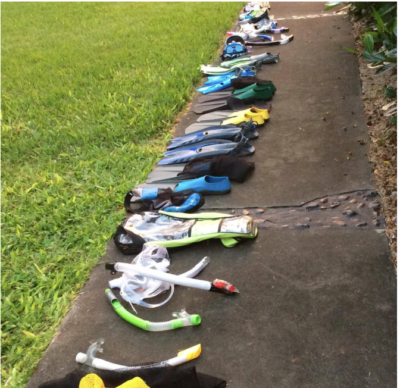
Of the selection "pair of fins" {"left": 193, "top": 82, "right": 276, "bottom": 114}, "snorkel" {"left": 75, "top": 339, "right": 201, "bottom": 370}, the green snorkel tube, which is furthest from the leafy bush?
"snorkel" {"left": 75, "top": 339, "right": 201, "bottom": 370}

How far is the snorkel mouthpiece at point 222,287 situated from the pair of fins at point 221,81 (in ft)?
9.28

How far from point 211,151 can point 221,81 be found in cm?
157

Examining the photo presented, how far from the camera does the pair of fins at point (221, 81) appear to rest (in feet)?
14.9

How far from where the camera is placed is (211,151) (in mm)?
3355

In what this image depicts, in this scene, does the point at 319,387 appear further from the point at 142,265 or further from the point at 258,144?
the point at 258,144

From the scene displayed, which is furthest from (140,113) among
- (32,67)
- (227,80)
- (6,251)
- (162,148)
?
(32,67)

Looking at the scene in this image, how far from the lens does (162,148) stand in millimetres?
3711

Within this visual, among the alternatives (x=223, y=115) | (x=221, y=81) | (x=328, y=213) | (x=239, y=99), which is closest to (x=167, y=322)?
(x=328, y=213)

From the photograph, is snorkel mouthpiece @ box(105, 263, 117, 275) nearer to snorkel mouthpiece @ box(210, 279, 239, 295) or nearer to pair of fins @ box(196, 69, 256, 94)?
snorkel mouthpiece @ box(210, 279, 239, 295)

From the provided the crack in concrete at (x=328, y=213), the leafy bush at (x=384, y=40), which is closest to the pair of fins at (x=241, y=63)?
the leafy bush at (x=384, y=40)

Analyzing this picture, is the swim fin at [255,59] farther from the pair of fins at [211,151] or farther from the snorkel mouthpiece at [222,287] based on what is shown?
the snorkel mouthpiece at [222,287]

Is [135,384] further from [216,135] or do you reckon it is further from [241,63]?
[241,63]

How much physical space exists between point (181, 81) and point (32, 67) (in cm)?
241

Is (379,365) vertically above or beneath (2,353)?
beneath
